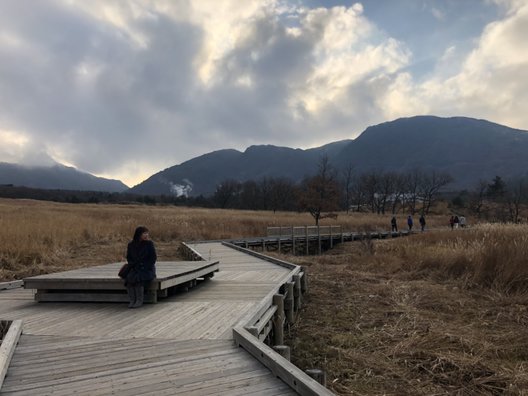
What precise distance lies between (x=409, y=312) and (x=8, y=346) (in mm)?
7116

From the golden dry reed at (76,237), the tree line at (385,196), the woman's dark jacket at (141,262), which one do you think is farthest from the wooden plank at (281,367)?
the tree line at (385,196)

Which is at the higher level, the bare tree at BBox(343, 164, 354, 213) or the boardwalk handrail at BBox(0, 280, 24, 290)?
the bare tree at BBox(343, 164, 354, 213)

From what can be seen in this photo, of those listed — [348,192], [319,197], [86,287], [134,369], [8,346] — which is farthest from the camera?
[348,192]

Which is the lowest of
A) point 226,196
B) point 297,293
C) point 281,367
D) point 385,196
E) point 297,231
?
point 297,293

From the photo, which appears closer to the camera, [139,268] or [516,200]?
[139,268]

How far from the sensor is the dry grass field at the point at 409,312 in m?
5.95

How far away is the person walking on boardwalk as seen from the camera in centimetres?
719

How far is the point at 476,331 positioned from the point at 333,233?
90.6 feet

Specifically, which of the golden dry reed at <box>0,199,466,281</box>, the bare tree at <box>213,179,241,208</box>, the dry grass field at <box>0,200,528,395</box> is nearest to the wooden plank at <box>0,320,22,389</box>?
the dry grass field at <box>0,200,528,395</box>

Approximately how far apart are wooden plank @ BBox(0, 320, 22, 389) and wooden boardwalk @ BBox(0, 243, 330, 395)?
7 centimetres

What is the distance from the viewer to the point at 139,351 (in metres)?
4.86

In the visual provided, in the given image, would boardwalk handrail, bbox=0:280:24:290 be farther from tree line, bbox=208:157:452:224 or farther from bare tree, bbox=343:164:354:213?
bare tree, bbox=343:164:354:213

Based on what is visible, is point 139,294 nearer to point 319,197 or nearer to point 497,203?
point 319,197

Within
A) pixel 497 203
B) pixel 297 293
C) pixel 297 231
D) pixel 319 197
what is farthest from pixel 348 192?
pixel 297 293
